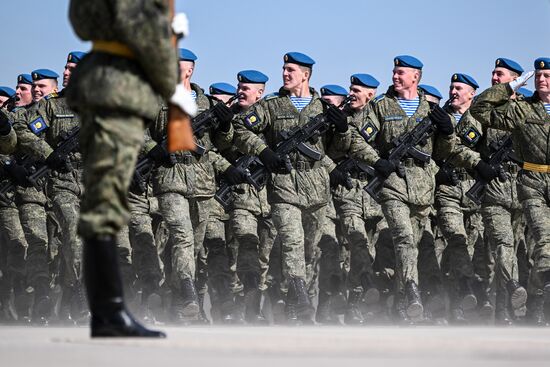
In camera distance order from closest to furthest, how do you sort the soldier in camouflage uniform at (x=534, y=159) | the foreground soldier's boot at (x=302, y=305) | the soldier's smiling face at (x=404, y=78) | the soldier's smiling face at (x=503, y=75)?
1. the soldier in camouflage uniform at (x=534, y=159)
2. the foreground soldier's boot at (x=302, y=305)
3. the soldier's smiling face at (x=404, y=78)
4. the soldier's smiling face at (x=503, y=75)

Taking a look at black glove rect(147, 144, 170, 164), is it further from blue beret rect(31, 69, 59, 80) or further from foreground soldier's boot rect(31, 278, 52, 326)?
blue beret rect(31, 69, 59, 80)

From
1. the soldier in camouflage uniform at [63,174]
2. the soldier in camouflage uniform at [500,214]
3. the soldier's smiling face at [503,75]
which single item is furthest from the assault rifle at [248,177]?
the soldier's smiling face at [503,75]

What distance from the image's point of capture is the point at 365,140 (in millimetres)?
12961

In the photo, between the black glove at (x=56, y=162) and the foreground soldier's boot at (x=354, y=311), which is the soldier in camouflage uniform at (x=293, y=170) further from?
the black glove at (x=56, y=162)

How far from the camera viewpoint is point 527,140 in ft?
38.1

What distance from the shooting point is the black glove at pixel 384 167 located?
12.8 meters

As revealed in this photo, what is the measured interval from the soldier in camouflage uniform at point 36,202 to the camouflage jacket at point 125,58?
6753 millimetres

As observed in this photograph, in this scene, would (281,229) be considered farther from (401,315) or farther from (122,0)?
(122,0)

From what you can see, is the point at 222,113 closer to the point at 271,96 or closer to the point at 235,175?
the point at 271,96

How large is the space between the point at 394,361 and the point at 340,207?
9.37 metres

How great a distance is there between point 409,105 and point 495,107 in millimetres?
2078

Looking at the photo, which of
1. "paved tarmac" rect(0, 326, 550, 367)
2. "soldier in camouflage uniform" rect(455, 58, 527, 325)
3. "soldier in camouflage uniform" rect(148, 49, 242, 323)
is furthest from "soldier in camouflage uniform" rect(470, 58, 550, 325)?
"paved tarmac" rect(0, 326, 550, 367)

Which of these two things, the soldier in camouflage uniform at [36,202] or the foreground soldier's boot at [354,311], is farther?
the foreground soldier's boot at [354,311]

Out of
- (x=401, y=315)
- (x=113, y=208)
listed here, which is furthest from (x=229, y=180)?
(x=113, y=208)
